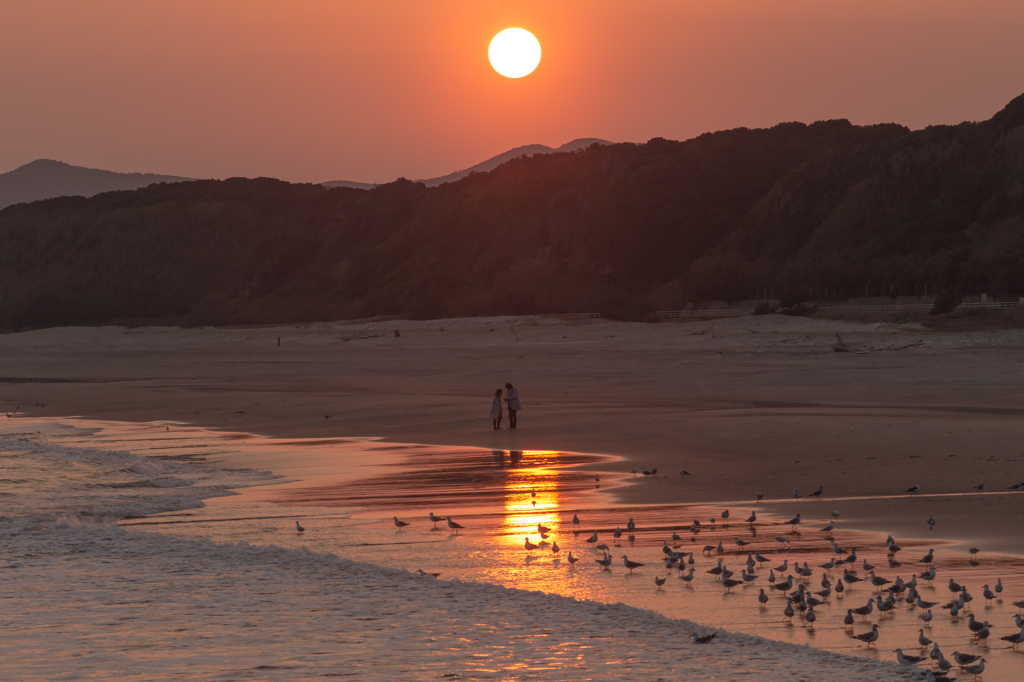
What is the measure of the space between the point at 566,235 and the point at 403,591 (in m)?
78.6

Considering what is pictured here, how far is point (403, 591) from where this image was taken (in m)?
8.33

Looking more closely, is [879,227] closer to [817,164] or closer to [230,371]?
[817,164]

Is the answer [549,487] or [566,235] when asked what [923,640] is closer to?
[549,487]

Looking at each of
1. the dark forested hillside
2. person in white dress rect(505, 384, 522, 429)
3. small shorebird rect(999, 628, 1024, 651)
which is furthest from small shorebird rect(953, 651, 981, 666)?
the dark forested hillside

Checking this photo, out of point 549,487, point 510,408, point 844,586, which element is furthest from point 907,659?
point 510,408

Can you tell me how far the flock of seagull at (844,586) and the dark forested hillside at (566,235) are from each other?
160 feet

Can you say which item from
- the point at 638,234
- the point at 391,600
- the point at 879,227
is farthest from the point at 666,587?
the point at 638,234

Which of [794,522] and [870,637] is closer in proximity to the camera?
[870,637]

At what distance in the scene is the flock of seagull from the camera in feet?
20.5

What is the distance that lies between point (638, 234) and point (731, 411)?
5903 cm

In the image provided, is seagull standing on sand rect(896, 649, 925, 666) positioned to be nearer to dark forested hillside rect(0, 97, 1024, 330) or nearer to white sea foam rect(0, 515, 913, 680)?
white sea foam rect(0, 515, 913, 680)

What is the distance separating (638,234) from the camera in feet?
265

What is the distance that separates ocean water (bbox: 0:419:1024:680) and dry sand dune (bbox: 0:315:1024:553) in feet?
6.53

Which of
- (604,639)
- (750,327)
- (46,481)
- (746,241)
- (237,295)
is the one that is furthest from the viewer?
(237,295)
